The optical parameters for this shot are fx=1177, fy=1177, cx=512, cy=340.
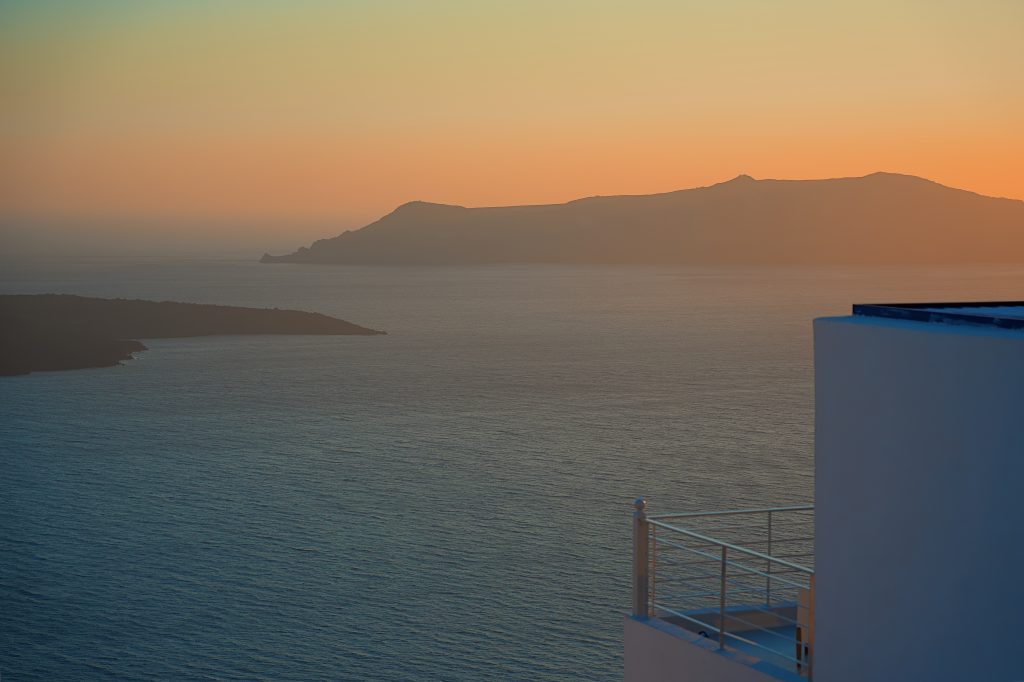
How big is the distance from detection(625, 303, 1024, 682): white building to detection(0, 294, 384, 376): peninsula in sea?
92462 mm

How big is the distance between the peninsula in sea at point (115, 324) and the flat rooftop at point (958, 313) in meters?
92.4

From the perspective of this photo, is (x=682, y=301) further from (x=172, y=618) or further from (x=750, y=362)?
(x=172, y=618)

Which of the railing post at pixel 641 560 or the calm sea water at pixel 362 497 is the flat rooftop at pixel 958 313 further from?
the calm sea water at pixel 362 497

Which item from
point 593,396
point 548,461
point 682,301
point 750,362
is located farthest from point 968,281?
point 548,461

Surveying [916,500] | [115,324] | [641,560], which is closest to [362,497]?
[641,560]

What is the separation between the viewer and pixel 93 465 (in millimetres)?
48906

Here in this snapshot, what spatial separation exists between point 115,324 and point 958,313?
11072cm

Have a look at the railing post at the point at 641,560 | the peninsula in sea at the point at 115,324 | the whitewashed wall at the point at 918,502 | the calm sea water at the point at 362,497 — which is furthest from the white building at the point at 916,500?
the peninsula in sea at the point at 115,324

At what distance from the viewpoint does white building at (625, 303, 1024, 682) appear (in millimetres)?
4746

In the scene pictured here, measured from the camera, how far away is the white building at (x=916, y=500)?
15.6 ft

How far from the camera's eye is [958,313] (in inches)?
208

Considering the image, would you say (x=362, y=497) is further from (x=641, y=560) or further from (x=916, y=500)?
(x=916, y=500)

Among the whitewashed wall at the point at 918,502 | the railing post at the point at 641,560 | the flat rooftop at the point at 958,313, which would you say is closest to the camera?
the whitewashed wall at the point at 918,502

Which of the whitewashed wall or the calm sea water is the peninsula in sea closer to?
the calm sea water
